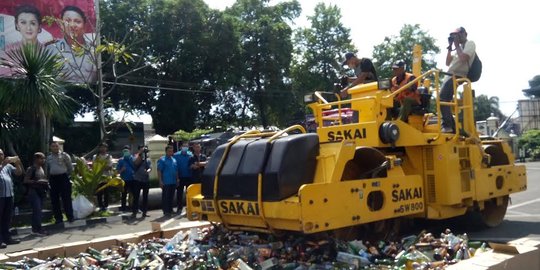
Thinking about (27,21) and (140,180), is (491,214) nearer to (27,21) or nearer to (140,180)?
(140,180)

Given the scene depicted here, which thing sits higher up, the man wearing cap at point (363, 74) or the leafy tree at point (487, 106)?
the leafy tree at point (487, 106)

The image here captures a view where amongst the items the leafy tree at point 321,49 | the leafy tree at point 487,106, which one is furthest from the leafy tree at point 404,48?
the leafy tree at point 487,106

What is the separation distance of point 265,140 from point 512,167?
15.0ft

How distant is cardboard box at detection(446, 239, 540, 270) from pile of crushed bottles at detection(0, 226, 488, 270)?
1.09 feet

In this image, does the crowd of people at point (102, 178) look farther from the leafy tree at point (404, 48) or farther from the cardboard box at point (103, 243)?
the leafy tree at point (404, 48)

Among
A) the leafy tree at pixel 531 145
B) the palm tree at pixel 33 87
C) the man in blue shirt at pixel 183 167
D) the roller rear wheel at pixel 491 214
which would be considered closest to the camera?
the roller rear wheel at pixel 491 214

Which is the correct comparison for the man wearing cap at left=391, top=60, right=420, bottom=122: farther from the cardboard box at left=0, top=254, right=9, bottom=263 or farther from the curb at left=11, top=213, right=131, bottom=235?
the curb at left=11, top=213, right=131, bottom=235

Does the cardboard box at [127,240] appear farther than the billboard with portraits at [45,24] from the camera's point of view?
No

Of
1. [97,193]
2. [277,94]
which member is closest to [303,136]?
[97,193]

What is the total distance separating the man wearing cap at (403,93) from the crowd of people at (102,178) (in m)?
5.04

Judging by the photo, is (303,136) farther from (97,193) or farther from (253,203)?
(97,193)

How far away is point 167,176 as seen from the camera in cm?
1170

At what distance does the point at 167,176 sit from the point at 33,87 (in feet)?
12.3

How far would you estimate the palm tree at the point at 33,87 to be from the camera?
1226 centimetres
